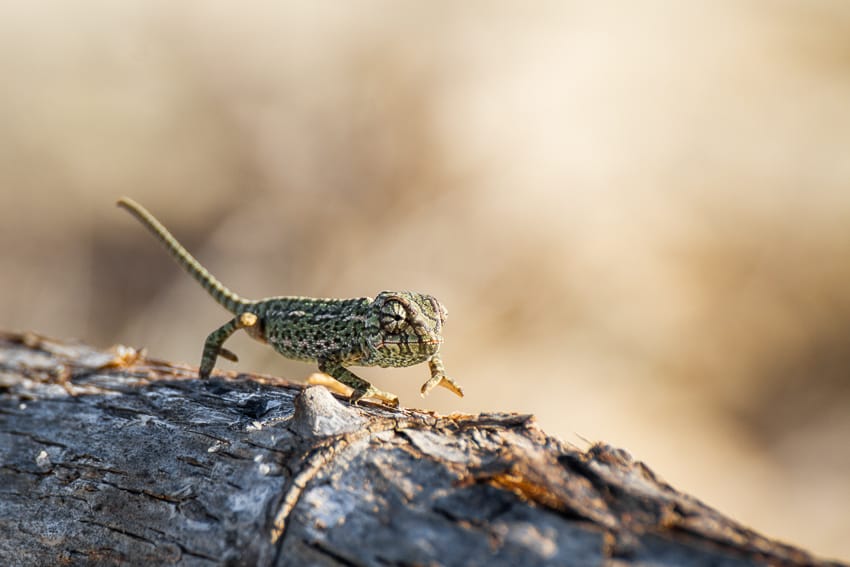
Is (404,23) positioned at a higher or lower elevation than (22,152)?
higher

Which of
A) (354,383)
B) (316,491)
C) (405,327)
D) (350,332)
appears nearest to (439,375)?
(405,327)

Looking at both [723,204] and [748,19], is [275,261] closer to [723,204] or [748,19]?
[723,204]

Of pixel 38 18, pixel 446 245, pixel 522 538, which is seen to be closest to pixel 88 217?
pixel 38 18

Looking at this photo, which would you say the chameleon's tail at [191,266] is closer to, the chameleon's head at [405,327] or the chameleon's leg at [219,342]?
the chameleon's leg at [219,342]

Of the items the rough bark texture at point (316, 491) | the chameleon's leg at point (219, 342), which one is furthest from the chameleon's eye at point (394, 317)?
the chameleon's leg at point (219, 342)

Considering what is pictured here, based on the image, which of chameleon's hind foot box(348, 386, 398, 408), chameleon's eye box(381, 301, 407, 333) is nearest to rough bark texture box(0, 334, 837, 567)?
chameleon's hind foot box(348, 386, 398, 408)

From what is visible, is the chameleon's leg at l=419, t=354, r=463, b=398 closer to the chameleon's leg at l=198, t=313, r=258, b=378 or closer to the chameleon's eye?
the chameleon's eye

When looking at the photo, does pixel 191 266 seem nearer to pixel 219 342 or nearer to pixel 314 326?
pixel 219 342
